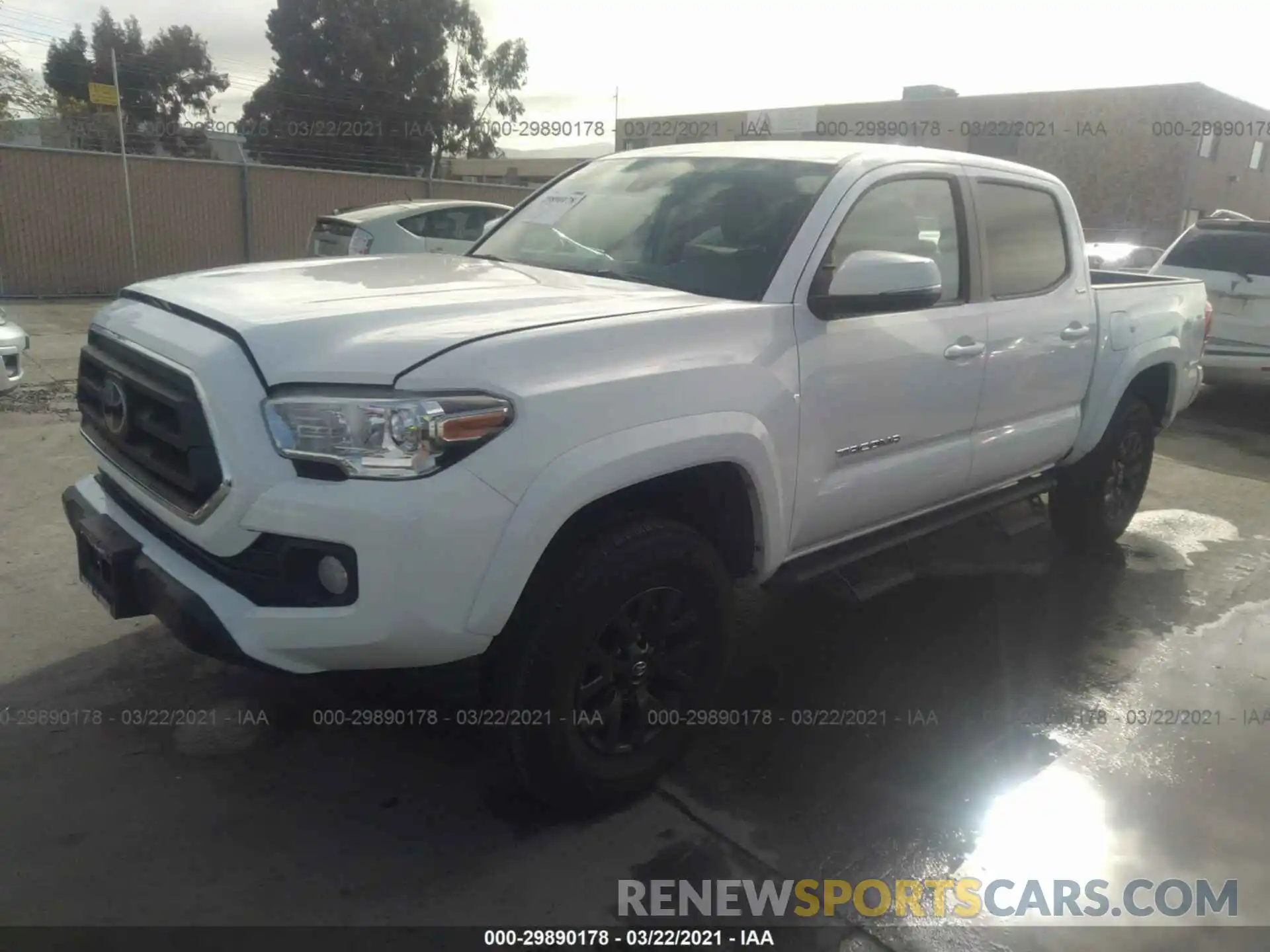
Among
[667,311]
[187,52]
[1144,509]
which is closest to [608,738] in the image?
[667,311]

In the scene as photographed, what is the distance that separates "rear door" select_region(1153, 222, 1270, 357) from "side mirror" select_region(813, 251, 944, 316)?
7.12 m

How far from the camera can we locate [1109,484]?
17.3 ft

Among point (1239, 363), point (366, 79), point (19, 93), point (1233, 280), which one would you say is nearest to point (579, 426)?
point (1239, 363)

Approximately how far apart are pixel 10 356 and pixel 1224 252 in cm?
1002

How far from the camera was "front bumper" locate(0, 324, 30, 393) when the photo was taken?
6652mm

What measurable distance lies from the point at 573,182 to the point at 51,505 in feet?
10.4

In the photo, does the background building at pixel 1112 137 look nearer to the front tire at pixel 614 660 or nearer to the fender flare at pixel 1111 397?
the fender flare at pixel 1111 397

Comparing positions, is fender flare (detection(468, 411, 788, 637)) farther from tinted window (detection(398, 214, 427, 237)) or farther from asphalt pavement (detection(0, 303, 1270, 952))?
tinted window (detection(398, 214, 427, 237))

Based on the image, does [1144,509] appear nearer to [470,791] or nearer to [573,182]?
[573,182]

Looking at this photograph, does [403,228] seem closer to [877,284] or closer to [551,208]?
[551,208]

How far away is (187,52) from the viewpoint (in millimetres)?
38531

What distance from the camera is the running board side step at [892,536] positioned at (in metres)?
3.39

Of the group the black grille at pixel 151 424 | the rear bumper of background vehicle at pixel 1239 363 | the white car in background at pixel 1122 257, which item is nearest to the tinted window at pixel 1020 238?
the black grille at pixel 151 424

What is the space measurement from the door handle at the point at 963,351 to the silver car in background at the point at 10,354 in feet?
19.9
